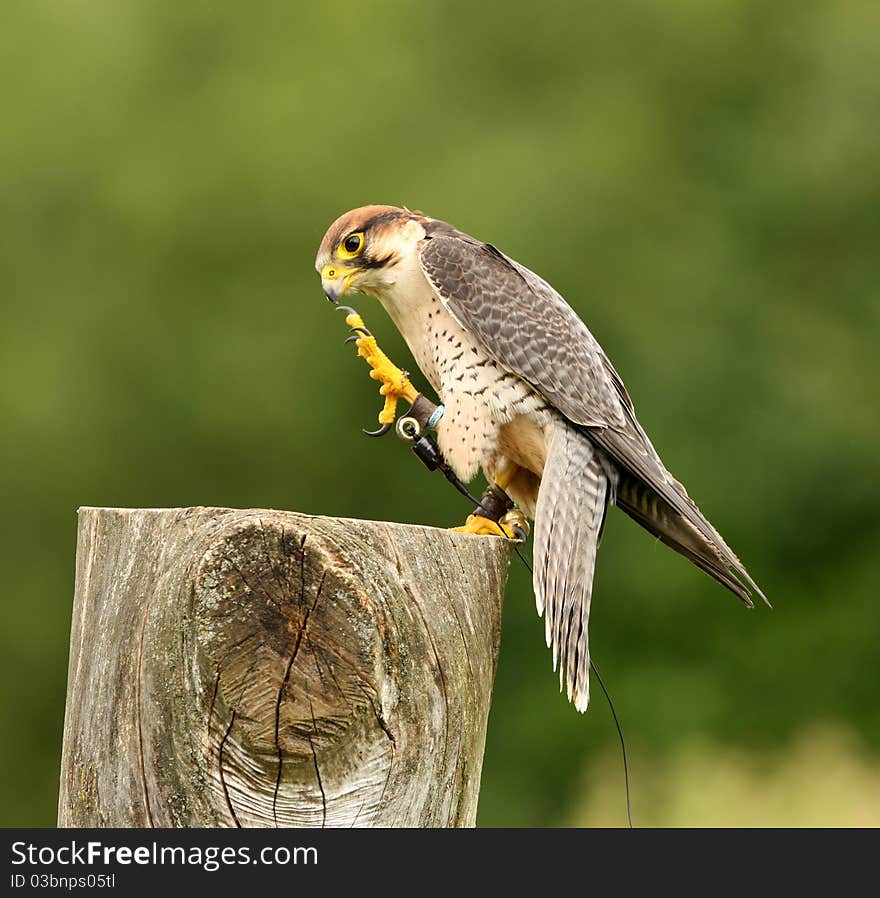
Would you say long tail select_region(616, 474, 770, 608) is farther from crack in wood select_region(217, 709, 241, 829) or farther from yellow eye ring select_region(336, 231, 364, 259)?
crack in wood select_region(217, 709, 241, 829)

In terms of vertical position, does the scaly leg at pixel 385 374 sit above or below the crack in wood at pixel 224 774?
above

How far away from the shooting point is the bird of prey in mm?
2686

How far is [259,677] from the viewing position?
A: 5.40 feet

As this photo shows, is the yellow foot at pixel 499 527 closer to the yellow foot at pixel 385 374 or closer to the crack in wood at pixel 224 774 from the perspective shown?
the yellow foot at pixel 385 374

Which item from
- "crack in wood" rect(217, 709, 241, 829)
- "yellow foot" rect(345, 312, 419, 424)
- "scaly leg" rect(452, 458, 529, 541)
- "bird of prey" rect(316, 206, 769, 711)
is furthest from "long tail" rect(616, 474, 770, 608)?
"crack in wood" rect(217, 709, 241, 829)

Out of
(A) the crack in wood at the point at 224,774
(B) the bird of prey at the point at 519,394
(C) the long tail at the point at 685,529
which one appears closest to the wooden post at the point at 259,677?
(A) the crack in wood at the point at 224,774

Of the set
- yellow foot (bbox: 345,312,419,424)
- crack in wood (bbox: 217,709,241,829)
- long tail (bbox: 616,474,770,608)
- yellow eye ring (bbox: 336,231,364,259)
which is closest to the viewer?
crack in wood (bbox: 217,709,241,829)

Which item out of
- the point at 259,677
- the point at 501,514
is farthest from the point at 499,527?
the point at 259,677

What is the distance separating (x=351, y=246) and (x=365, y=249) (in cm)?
4

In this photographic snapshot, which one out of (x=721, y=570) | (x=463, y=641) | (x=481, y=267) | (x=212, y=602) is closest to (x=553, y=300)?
(x=481, y=267)

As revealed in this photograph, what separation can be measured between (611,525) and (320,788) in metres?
4.90

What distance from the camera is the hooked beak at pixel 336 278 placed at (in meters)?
2.98

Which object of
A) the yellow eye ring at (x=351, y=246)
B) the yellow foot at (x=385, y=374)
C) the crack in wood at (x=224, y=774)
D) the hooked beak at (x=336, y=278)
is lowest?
the crack in wood at (x=224, y=774)

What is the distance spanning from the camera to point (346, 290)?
9.96 ft
